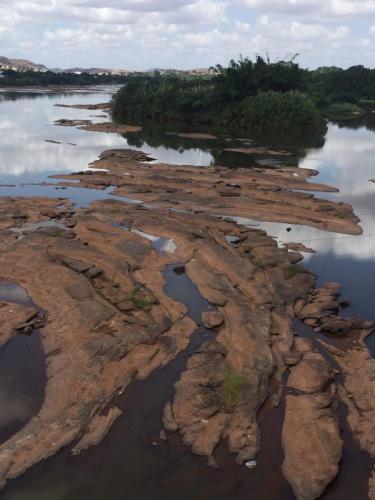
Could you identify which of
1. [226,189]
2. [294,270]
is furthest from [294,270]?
[226,189]

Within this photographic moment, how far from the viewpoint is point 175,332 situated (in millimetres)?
12711

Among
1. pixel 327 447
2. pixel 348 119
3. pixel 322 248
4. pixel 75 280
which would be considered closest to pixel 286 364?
pixel 327 447

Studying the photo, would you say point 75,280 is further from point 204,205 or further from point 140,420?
point 204,205

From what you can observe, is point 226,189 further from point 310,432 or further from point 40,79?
point 40,79

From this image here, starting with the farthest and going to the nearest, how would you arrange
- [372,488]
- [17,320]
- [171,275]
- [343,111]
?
[343,111], [171,275], [17,320], [372,488]

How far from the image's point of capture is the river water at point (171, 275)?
26.9ft

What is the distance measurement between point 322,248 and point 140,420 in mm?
12422

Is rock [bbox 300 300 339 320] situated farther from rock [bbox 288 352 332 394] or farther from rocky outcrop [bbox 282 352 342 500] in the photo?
rocky outcrop [bbox 282 352 342 500]

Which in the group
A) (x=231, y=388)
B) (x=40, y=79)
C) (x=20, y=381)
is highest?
→ (x=40, y=79)

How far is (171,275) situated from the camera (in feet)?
53.8

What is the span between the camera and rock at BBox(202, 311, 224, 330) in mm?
13078

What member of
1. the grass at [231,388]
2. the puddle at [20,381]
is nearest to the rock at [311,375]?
the grass at [231,388]

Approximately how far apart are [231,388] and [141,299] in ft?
15.3

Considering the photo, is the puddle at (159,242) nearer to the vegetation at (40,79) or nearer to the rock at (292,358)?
the rock at (292,358)
